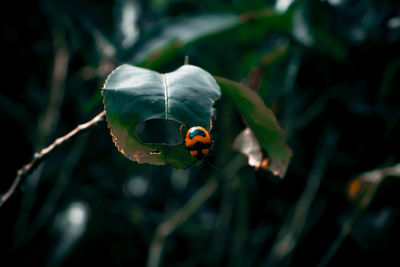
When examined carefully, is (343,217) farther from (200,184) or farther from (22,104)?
(22,104)

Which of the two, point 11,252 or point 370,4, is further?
point 370,4

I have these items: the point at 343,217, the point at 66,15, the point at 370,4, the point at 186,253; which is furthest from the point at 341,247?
the point at 66,15

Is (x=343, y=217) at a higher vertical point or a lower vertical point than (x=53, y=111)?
Answer: lower

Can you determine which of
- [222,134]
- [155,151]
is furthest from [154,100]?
[222,134]

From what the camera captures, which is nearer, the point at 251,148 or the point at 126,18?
the point at 251,148

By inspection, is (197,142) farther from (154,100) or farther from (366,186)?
(366,186)

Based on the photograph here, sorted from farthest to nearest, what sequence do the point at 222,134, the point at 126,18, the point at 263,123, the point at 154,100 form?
the point at 126,18 < the point at 222,134 < the point at 263,123 < the point at 154,100

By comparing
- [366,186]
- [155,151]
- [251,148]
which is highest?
[155,151]
